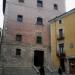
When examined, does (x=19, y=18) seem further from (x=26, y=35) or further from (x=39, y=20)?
(x=39, y=20)

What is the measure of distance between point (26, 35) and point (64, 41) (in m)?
6.39

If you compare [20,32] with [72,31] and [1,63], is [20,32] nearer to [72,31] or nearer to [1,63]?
[1,63]

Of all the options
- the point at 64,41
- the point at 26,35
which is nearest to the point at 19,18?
the point at 26,35

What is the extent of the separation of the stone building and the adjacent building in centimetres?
143

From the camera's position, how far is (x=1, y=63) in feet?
90.3

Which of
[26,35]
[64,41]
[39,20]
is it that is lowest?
[64,41]

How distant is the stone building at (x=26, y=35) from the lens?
2820 centimetres

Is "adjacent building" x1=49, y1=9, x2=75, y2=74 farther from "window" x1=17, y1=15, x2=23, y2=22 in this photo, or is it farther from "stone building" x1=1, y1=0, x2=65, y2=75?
"window" x1=17, y1=15, x2=23, y2=22

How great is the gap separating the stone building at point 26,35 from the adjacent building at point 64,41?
1.43 metres

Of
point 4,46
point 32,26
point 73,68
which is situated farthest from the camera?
point 32,26

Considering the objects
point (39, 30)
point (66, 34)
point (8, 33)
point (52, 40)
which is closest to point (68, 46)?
point (66, 34)

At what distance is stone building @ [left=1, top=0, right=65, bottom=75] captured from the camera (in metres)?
28.2

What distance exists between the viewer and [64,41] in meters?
28.6

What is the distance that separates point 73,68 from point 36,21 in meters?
10.5
